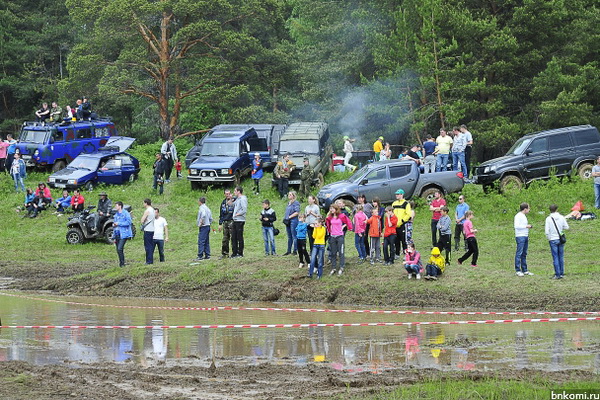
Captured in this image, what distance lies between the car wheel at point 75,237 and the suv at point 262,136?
799cm

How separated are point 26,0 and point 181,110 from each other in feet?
48.6

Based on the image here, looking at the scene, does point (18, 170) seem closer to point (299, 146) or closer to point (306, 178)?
point (299, 146)

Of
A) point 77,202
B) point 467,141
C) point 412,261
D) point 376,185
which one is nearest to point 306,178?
point 376,185

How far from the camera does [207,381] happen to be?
12852 mm

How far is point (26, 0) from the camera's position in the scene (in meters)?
61.1

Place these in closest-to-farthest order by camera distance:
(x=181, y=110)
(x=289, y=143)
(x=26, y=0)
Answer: (x=289, y=143) < (x=181, y=110) < (x=26, y=0)

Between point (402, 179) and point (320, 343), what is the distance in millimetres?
14908

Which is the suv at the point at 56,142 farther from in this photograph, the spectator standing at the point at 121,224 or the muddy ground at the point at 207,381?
the muddy ground at the point at 207,381

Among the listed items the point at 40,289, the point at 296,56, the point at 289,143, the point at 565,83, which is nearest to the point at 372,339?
the point at 40,289

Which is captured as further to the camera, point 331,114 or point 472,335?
point 331,114

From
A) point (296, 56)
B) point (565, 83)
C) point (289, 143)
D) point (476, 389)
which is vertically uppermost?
point (296, 56)

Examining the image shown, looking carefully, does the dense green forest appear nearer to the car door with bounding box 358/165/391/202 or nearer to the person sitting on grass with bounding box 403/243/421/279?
the car door with bounding box 358/165/391/202

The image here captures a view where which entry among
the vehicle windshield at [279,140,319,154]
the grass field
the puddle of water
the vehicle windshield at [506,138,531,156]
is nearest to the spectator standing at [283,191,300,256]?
the grass field

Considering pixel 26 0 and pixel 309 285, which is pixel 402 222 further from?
pixel 26 0
